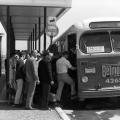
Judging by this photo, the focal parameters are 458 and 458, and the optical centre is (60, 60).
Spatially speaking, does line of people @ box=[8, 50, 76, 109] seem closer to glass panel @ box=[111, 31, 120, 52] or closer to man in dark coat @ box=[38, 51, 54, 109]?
man in dark coat @ box=[38, 51, 54, 109]

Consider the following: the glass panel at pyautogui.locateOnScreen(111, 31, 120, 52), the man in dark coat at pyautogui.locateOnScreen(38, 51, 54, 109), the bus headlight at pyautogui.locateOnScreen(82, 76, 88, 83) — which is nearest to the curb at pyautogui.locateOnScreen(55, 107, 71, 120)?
the man in dark coat at pyautogui.locateOnScreen(38, 51, 54, 109)

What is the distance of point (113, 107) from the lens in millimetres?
14969

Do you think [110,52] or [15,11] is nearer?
[110,52]

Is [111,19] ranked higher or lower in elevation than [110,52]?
higher

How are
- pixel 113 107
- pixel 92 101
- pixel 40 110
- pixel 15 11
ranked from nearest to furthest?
pixel 40 110 → pixel 113 107 → pixel 92 101 → pixel 15 11

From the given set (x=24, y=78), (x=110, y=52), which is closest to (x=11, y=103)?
(x=24, y=78)

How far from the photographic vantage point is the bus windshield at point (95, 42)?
14.1 m

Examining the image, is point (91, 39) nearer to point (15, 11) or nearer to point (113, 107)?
point (113, 107)

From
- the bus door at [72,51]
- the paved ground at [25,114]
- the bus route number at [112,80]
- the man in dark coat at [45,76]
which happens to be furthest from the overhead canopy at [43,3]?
the paved ground at [25,114]

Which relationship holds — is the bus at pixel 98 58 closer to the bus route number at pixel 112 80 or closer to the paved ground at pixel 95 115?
the bus route number at pixel 112 80

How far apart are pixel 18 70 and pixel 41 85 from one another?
0.89 meters

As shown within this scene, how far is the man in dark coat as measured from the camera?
14.0m

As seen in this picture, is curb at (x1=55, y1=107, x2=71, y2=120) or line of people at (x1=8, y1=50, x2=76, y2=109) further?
line of people at (x1=8, y1=50, x2=76, y2=109)

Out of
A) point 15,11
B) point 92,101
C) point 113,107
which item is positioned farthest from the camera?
point 15,11
